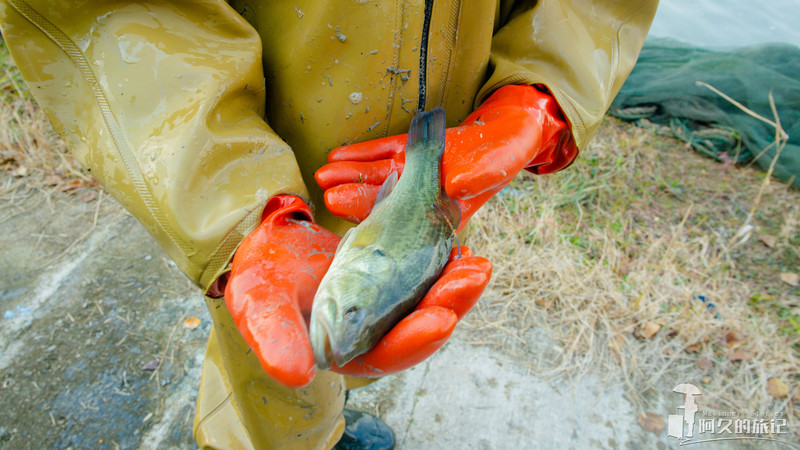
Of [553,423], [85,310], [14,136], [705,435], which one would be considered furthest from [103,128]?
[14,136]

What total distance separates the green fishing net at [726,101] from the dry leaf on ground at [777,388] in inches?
94.1

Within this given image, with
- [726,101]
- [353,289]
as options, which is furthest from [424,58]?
[726,101]

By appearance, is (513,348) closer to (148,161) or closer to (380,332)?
(380,332)

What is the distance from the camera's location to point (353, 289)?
1079 millimetres

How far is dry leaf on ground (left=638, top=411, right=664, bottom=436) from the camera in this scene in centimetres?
241

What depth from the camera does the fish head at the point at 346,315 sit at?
0.99 meters

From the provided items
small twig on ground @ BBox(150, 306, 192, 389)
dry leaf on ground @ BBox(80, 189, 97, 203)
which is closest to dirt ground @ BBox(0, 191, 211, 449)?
small twig on ground @ BBox(150, 306, 192, 389)

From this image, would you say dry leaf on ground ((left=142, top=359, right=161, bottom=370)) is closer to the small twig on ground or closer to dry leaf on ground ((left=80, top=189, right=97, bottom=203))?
the small twig on ground

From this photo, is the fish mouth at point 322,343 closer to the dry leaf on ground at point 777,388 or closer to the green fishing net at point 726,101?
the dry leaf on ground at point 777,388

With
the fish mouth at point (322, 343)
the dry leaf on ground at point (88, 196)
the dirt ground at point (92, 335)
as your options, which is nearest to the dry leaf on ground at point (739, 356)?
the fish mouth at point (322, 343)

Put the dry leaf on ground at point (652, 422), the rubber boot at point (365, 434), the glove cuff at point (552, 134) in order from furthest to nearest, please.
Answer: the dry leaf on ground at point (652, 422), the rubber boot at point (365, 434), the glove cuff at point (552, 134)

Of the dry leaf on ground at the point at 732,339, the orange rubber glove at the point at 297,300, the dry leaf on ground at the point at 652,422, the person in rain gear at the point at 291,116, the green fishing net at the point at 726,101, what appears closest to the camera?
the orange rubber glove at the point at 297,300

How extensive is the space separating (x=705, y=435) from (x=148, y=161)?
2.85 m

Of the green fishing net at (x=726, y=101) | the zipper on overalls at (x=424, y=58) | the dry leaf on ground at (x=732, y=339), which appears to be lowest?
the dry leaf on ground at (x=732, y=339)
